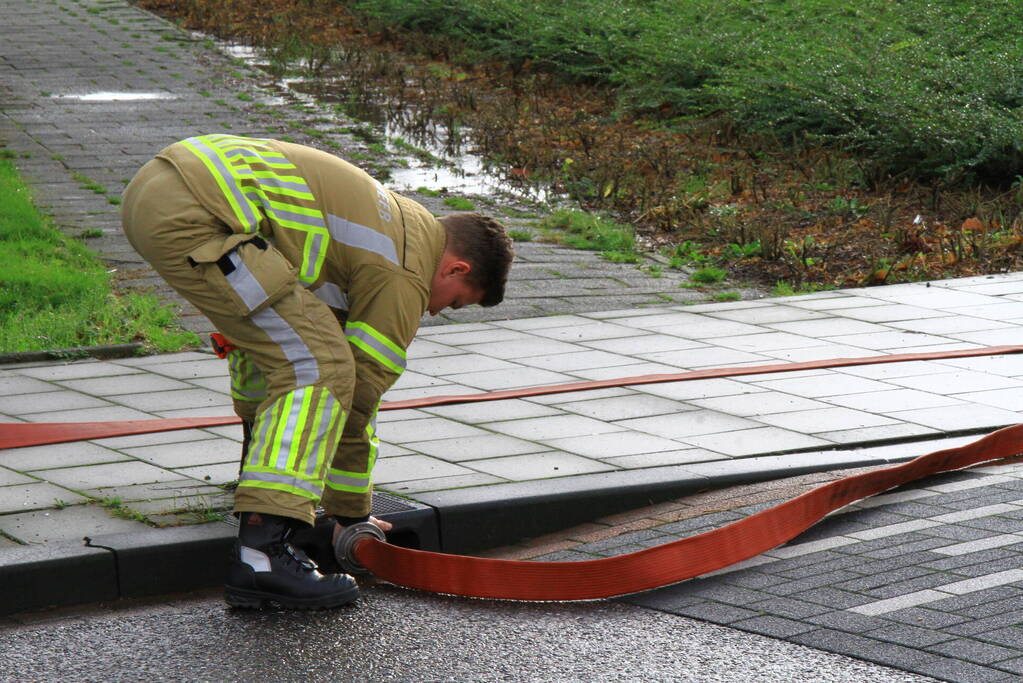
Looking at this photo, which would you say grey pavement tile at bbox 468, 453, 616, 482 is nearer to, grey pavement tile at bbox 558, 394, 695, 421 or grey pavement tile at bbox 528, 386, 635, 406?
grey pavement tile at bbox 558, 394, 695, 421

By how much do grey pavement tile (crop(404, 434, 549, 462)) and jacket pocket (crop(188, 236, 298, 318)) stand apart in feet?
4.64

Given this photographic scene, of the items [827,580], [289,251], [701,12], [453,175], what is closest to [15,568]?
[289,251]

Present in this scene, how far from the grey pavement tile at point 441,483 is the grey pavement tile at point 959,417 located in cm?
191

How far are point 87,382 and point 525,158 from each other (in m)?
7.02

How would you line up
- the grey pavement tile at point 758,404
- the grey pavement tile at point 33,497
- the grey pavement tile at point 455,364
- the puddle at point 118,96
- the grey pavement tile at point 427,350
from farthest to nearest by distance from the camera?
1. the puddle at point 118,96
2. the grey pavement tile at point 427,350
3. the grey pavement tile at point 455,364
4. the grey pavement tile at point 758,404
5. the grey pavement tile at point 33,497

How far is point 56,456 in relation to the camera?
17.1 feet

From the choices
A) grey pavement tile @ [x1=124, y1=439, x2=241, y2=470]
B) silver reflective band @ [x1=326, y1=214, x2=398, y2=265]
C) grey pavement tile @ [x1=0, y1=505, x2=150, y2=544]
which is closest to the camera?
silver reflective band @ [x1=326, y1=214, x2=398, y2=265]

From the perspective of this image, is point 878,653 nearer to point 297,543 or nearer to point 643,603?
point 643,603

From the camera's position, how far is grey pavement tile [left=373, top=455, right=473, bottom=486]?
16.5 ft

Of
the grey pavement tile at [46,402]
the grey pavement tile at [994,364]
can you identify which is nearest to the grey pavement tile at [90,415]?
the grey pavement tile at [46,402]

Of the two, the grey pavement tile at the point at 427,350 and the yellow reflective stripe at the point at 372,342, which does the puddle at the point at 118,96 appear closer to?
the grey pavement tile at the point at 427,350

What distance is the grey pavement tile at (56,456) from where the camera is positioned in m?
5.12

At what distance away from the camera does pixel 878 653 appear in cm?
368

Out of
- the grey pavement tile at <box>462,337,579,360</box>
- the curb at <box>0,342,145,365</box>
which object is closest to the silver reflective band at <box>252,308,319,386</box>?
the grey pavement tile at <box>462,337,579,360</box>
